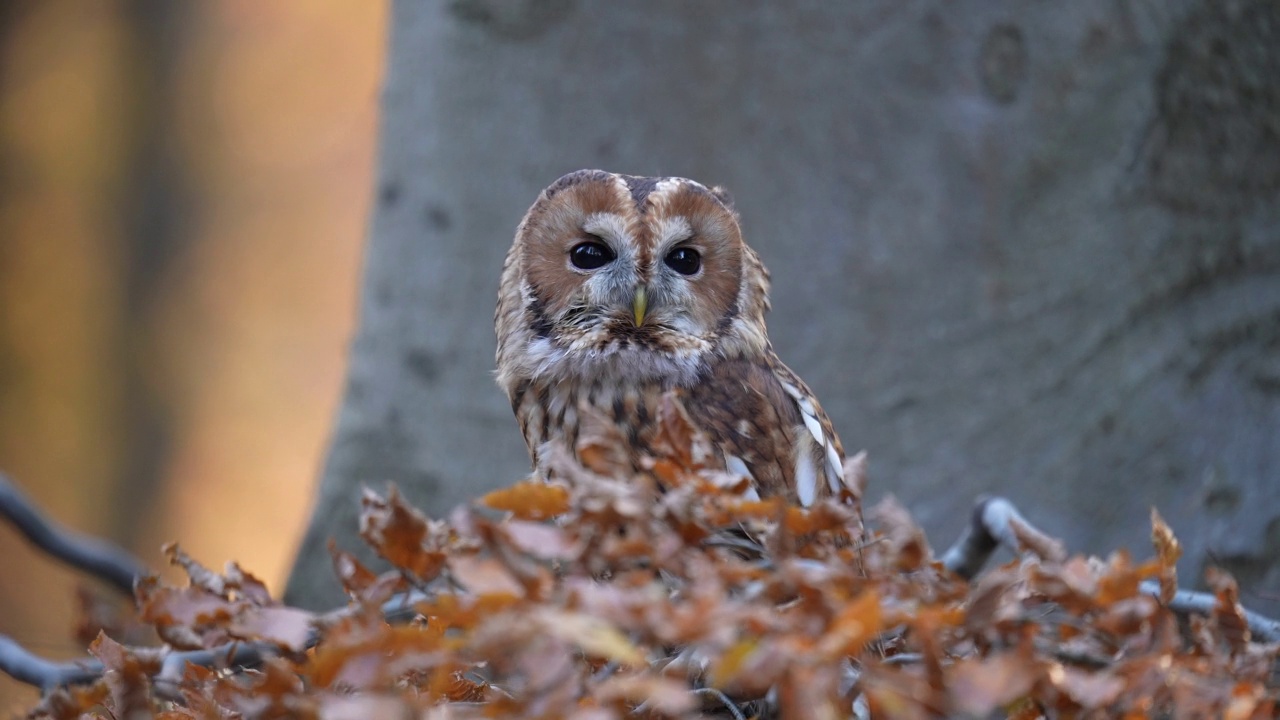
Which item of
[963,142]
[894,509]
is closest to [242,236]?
[963,142]

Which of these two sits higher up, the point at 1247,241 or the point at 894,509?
the point at 1247,241

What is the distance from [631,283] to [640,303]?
3 cm

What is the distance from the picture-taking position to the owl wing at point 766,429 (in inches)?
61.3

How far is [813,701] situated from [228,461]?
7.40 meters

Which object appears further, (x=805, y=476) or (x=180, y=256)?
(x=180, y=256)

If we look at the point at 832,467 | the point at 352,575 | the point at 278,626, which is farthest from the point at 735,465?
the point at 278,626

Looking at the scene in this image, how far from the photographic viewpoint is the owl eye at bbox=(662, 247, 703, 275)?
1701 mm

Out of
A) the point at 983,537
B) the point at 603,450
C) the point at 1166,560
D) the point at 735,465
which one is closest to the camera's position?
the point at 603,450

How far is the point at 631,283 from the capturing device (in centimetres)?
166

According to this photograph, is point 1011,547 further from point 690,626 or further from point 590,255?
point 690,626

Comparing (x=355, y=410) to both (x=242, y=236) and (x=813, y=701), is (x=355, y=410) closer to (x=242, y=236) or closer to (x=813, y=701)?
(x=813, y=701)

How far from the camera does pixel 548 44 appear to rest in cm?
243

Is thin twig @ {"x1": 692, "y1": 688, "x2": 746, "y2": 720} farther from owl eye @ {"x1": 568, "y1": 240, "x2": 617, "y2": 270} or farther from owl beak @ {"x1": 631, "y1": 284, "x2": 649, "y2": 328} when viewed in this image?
owl eye @ {"x1": 568, "y1": 240, "x2": 617, "y2": 270}

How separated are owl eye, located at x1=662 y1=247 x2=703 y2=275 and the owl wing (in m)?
0.15
